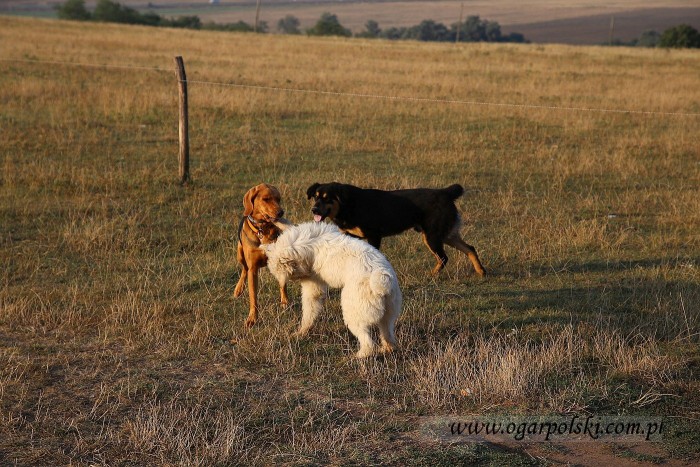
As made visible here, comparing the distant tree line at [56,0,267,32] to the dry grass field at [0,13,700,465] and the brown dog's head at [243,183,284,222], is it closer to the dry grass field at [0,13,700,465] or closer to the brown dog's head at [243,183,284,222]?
the dry grass field at [0,13,700,465]

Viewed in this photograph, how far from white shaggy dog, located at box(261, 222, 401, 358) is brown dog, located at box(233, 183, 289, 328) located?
16.9 inches

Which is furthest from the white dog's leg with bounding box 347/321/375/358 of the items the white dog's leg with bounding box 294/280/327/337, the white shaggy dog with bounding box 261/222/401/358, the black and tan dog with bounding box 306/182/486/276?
the black and tan dog with bounding box 306/182/486/276

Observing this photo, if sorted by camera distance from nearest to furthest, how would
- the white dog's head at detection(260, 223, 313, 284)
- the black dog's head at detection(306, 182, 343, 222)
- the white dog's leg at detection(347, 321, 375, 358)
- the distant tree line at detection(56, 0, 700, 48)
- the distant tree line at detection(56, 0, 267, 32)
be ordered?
the white dog's leg at detection(347, 321, 375, 358) < the white dog's head at detection(260, 223, 313, 284) < the black dog's head at detection(306, 182, 343, 222) < the distant tree line at detection(56, 0, 700, 48) < the distant tree line at detection(56, 0, 267, 32)

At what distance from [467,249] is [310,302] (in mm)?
2399

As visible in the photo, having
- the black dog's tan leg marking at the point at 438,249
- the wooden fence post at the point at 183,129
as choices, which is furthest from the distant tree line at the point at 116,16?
the black dog's tan leg marking at the point at 438,249

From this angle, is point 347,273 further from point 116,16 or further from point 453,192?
point 116,16


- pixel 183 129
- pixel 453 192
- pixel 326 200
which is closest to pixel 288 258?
pixel 326 200

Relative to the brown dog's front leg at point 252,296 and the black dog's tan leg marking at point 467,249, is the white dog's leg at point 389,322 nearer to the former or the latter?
the brown dog's front leg at point 252,296

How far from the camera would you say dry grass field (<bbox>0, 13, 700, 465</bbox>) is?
4965 millimetres

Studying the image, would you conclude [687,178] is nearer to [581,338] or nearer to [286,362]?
[581,338]

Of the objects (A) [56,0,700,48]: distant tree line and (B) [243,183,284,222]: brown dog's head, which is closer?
(B) [243,183,284,222]: brown dog's head

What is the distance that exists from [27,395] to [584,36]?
101 m

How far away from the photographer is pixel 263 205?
6.65 meters

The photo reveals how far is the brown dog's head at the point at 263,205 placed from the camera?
6633 mm
